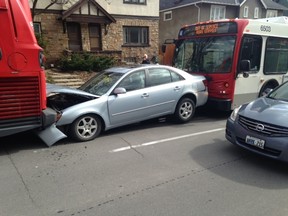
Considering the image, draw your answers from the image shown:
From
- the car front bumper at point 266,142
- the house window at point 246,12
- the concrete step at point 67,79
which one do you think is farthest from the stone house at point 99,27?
the house window at point 246,12

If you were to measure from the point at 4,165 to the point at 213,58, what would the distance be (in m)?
5.90

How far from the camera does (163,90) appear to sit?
6.70 meters

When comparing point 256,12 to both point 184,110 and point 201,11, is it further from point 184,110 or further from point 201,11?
point 184,110

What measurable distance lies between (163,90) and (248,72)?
274cm

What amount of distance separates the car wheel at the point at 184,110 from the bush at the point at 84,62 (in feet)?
29.4

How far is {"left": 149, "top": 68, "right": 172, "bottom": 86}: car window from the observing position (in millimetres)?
6661

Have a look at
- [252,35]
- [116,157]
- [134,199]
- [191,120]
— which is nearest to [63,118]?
[116,157]

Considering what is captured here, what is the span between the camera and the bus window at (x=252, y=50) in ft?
24.2

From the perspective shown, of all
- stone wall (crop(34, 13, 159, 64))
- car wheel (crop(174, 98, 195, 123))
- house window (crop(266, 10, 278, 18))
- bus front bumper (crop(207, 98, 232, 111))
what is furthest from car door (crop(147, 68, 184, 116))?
house window (crop(266, 10, 278, 18))

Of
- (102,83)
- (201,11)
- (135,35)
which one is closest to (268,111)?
(102,83)

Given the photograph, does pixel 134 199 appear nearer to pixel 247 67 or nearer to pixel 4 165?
pixel 4 165

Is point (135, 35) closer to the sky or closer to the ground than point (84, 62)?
closer to the sky

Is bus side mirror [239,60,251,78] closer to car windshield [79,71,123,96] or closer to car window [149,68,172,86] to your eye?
car window [149,68,172,86]

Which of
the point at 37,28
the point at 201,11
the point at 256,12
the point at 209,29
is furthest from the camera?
the point at 256,12
